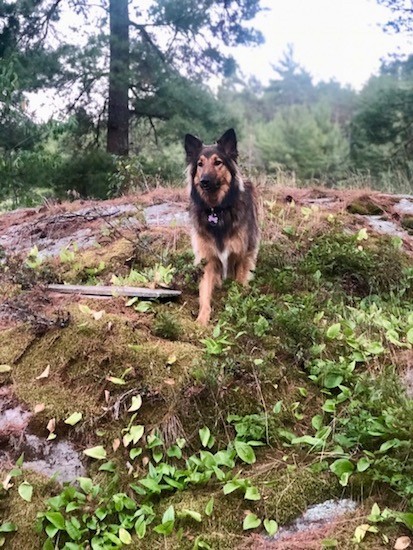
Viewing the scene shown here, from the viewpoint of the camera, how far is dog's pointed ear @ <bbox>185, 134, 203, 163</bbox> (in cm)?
470

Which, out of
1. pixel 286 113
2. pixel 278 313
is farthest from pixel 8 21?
pixel 286 113

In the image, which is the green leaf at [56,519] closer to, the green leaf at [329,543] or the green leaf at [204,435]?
the green leaf at [204,435]

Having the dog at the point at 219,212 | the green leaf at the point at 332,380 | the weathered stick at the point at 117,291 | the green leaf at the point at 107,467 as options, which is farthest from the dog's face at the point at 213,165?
the green leaf at the point at 107,467

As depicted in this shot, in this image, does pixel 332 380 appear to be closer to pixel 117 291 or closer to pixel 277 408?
pixel 277 408

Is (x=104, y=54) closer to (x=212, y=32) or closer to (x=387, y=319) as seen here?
(x=212, y=32)

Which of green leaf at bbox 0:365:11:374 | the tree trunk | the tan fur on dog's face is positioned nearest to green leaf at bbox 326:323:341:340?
the tan fur on dog's face

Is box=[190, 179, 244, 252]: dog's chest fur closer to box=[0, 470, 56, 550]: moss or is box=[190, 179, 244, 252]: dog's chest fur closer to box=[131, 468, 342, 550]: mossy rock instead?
box=[131, 468, 342, 550]: mossy rock

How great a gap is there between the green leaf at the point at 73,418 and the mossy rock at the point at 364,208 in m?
4.98

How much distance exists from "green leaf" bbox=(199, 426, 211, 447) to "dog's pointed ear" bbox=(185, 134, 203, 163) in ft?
8.50

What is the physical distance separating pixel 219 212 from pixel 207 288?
717mm

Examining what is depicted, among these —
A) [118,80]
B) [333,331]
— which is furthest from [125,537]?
[118,80]

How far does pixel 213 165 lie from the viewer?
4.51 meters

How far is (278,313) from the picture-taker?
377cm

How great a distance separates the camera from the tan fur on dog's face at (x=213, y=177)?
4465 millimetres
